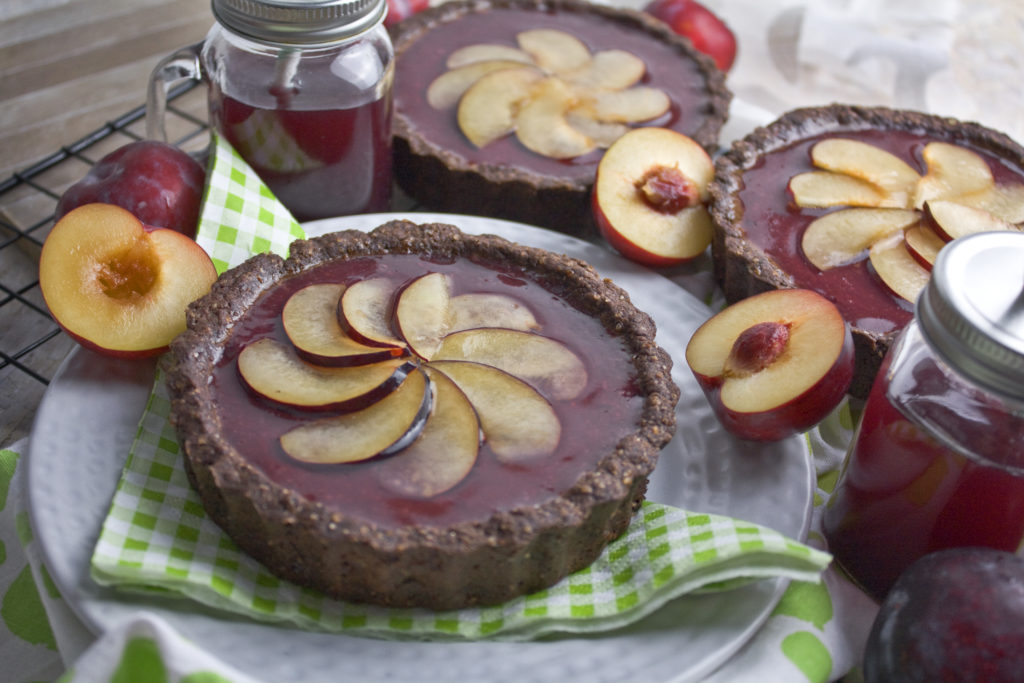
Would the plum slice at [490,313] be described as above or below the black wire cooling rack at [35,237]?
above

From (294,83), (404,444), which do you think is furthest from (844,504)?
(294,83)

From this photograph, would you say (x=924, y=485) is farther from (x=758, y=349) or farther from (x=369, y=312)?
(x=369, y=312)

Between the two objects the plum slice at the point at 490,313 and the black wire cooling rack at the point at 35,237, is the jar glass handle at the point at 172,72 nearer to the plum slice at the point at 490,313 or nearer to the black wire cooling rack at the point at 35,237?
the black wire cooling rack at the point at 35,237

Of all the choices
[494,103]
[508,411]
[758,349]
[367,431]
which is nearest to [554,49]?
[494,103]

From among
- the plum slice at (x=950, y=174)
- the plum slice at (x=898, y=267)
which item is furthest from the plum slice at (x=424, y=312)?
the plum slice at (x=950, y=174)

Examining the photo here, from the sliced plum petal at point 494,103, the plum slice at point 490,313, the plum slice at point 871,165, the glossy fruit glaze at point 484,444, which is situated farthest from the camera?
the sliced plum petal at point 494,103

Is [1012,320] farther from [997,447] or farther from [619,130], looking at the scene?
[619,130]
